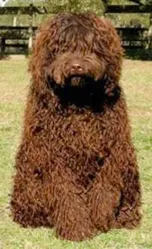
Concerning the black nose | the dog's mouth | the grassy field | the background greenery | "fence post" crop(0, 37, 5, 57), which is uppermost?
the black nose

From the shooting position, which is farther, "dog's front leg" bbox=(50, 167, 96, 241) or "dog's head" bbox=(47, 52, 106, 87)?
"dog's front leg" bbox=(50, 167, 96, 241)

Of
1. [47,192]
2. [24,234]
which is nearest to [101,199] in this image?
[47,192]

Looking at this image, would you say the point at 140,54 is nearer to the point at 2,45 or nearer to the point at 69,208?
the point at 2,45

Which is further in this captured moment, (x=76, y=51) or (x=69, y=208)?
(x=69, y=208)

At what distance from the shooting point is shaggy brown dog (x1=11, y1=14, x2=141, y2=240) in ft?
14.3

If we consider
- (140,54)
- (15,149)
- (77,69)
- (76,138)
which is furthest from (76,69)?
(140,54)

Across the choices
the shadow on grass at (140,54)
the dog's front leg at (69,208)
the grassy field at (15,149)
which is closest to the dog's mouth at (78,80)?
the dog's front leg at (69,208)

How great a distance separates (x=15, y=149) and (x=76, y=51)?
12.9 feet

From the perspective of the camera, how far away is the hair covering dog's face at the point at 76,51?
4.25 m

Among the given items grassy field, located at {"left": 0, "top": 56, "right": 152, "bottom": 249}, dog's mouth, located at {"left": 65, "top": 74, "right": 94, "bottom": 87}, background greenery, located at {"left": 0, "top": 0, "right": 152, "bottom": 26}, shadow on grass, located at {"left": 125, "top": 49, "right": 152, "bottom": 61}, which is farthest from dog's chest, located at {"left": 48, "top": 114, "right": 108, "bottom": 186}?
shadow on grass, located at {"left": 125, "top": 49, "right": 152, "bottom": 61}

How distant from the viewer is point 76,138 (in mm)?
4633

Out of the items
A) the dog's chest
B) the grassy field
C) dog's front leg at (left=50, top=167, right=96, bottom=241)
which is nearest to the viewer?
the dog's chest

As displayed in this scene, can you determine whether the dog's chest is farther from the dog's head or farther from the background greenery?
the background greenery

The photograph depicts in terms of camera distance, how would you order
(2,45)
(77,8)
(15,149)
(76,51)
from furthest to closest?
(2,45)
(77,8)
(15,149)
(76,51)
